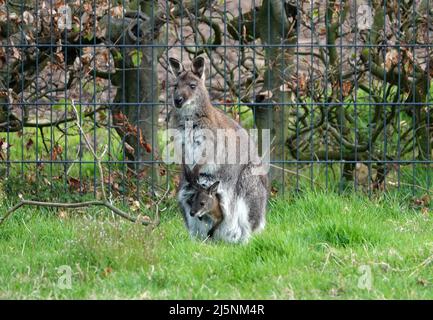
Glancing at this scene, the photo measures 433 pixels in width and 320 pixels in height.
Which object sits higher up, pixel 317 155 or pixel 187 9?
pixel 187 9

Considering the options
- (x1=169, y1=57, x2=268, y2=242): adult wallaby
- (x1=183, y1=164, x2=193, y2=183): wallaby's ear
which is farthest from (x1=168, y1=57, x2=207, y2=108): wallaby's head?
(x1=183, y1=164, x2=193, y2=183): wallaby's ear

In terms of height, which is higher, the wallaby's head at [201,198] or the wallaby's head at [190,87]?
the wallaby's head at [190,87]

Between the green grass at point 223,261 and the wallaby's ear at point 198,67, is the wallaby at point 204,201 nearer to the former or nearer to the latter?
the green grass at point 223,261

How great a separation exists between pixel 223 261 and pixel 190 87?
90.4 inches

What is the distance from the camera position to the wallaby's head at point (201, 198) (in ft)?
30.4

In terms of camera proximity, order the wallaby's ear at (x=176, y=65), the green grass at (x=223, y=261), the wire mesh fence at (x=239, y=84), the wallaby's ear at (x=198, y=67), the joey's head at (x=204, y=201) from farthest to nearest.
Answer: the wire mesh fence at (x=239, y=84) < the wallaby's ear at (x=176, y=65) < the wallaby's ear at (x=198, y=67) < the joey's head at (x=204, y=201) < the green grass at (x=223, y=261)

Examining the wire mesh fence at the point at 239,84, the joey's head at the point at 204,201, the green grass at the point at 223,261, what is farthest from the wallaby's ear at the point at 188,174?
the wire mesh fence at the point at 239,84

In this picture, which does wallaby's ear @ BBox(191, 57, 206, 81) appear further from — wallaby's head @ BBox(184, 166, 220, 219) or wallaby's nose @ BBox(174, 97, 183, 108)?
wallaby's head @ BBox(184, 166, 220, 219)

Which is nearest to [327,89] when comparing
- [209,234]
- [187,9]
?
[187,9]

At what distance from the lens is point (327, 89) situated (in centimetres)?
1104

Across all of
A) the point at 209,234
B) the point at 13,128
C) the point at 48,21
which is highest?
the point at 48,21

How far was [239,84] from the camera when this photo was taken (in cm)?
1056

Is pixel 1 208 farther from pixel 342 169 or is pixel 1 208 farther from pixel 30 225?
pixel 342 169
